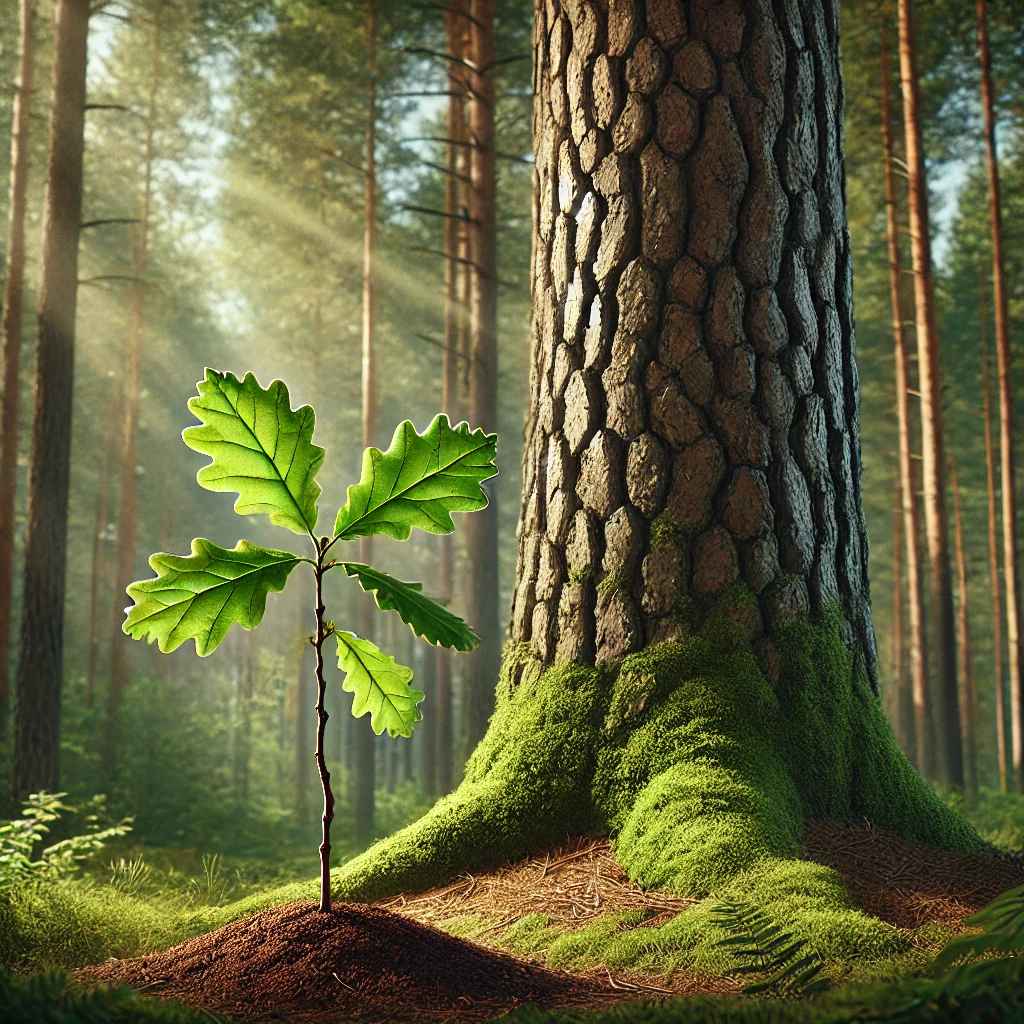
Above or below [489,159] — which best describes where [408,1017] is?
below

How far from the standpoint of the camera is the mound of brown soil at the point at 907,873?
2697 mm

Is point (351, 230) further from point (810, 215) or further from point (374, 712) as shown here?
point (374, 712)

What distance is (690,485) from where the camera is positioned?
340cm

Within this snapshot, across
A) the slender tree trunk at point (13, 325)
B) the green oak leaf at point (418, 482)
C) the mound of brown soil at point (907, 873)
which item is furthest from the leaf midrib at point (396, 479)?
the slender tree trunk at point (13, 325)

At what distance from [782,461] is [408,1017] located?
7.70ft

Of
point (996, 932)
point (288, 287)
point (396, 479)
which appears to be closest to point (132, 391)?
point (288, 287)

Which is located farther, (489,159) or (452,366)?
(452,366)

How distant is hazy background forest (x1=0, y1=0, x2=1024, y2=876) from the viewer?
15762 mm

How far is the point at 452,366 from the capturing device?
1928 cm

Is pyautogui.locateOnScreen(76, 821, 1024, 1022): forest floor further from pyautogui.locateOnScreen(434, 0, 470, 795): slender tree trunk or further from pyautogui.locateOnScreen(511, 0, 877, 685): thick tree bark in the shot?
pyautogui.locateOnScreen(434, 0, 470, 795): slender tree trunk

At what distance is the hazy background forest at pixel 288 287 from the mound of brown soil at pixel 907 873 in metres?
10.1

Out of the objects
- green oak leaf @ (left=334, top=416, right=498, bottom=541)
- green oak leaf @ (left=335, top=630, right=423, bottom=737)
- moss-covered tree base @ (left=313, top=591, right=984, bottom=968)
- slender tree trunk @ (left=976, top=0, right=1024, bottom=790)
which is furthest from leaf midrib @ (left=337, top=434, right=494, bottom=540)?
slender tree trunk @ (left=976, top=0, right=1024, bottom=790)

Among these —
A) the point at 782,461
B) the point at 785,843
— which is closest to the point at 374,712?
the point at 785,843

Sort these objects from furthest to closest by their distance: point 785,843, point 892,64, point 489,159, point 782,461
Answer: point 892,64 → point 489,159 → point 782,461 → point 785,843
